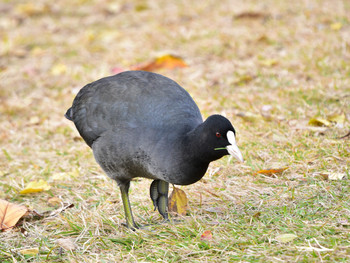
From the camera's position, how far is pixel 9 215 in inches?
150

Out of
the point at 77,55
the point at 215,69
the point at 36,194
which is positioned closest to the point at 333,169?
the point at 36,194

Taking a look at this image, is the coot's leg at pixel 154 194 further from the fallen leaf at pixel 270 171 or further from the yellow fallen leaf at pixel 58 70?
the yellow fallen leaf at pixel 58 70

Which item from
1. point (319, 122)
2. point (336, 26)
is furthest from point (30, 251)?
point (336, 26)

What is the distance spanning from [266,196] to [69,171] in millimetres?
2015

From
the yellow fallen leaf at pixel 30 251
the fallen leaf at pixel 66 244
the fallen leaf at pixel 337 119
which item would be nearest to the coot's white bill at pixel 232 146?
the fallen leaf at pixel 66 244

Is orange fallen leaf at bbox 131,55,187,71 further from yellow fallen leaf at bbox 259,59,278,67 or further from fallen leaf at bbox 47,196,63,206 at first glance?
fallen leaf at bbox 47,196,63,206

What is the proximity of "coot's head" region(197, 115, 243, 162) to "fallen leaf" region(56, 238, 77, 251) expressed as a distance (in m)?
1.11

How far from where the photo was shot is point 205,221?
343 centimetres

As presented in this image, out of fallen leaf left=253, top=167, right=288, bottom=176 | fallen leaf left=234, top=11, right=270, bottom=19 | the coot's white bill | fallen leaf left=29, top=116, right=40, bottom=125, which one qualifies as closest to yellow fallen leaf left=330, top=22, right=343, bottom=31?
fallen leaf left=234, top=11, right=270, bottom=19

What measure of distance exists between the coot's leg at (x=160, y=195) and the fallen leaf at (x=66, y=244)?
738 mm

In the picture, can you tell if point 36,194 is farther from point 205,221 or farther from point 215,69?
point 215,69

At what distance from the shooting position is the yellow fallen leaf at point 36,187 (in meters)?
4.35

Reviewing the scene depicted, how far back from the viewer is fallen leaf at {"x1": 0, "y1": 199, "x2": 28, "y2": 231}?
12.3 ft

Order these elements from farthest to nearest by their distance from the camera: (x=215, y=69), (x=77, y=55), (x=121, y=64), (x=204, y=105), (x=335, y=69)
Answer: (x=77, y=55) < (x=121, y=64) < (x=215, y=69) < (x=335, y=69) < (x=204, y=105)
